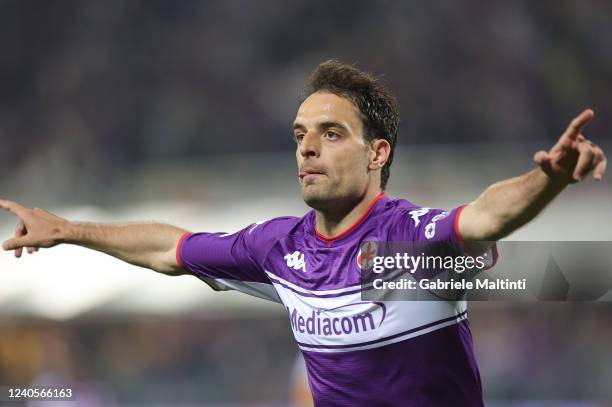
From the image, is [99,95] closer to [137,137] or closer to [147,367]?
[137,137]

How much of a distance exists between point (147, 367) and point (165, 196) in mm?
2303

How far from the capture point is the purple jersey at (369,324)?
12.0ft

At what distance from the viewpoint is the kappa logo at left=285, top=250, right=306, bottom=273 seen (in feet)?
13.3

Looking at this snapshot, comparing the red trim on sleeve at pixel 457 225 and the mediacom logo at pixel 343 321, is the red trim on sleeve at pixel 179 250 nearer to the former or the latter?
the mediacom logo at pixel 343 321

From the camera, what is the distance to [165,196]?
39.9ft

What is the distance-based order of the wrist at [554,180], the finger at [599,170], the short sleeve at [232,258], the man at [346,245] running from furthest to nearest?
the short sleeve at [232,258] → the man at [346,245] → the wrist at [554,180] → the finger at [599,170]

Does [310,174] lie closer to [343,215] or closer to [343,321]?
[343,215]

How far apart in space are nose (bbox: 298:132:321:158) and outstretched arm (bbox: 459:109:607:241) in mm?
847

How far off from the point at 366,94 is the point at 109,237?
1446 mm

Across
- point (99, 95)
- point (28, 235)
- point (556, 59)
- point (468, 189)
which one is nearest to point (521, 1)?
point (556, 59)

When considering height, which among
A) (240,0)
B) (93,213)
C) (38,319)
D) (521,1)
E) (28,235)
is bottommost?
A: (28,235)

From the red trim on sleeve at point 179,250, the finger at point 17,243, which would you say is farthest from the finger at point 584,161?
the finger at point 17,243

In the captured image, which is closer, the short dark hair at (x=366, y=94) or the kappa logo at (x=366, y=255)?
the kappa logo at (x=366, y=255)

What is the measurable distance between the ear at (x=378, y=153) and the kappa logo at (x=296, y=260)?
1.68 ft
